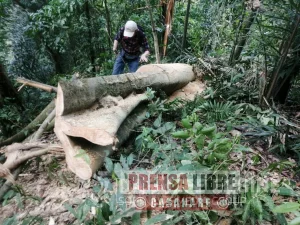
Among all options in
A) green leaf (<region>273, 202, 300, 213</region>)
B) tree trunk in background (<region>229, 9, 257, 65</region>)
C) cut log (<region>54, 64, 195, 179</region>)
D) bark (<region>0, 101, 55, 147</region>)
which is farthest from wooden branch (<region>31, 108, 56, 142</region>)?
tree trunk in background (<region>229, 9, 257, 65</region>)

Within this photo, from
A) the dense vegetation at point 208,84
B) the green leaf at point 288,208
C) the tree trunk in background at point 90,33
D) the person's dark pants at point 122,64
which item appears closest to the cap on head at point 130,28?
the person's dark pants at point 122,64

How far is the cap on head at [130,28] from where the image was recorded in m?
4.54

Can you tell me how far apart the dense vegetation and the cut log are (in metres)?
0.18

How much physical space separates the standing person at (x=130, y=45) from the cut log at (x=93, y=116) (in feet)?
5.46

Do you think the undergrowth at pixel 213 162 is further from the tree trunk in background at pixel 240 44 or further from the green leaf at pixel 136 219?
the tree trunk in background at pixel 240 44

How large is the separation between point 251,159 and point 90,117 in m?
1.47

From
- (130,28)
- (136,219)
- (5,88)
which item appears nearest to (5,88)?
(5,88)

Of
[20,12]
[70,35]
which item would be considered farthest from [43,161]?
[20,12]

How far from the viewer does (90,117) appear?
7.50 feet

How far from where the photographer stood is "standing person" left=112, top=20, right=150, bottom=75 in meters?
4.60

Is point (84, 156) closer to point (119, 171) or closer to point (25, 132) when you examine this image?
point (119, 171)

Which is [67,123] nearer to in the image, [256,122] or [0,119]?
[256,122]

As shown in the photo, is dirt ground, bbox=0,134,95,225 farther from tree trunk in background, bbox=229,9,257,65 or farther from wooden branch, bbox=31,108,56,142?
tree trunk in background, bbox=229,9,257,65

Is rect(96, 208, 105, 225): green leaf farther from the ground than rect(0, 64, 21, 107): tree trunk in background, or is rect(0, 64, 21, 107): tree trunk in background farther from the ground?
rect(96, 208, 105, 225): green leaf
